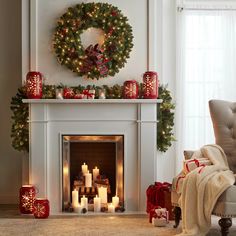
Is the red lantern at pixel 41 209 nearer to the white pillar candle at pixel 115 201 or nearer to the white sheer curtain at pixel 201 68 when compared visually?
the white pillar candle at pixel 115 201

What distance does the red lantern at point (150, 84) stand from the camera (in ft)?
17.8

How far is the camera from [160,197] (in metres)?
5.19

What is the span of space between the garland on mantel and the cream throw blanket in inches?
56.0

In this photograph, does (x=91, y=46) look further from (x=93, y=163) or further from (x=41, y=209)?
(x=41, y=209)

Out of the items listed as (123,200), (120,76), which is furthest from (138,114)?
(123,200)

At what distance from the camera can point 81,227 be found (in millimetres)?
4766

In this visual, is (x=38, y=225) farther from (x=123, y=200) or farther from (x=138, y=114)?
(x=138, y=114)

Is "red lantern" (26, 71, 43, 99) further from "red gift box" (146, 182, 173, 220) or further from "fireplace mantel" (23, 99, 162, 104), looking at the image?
"red gift box" (146, 182, 173, 220)

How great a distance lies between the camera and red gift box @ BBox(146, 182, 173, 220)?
5.15 metres

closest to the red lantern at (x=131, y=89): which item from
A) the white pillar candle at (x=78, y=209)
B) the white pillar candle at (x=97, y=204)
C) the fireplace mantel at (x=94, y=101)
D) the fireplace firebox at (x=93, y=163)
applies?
the fireplace mantel at (x=94, y=101)

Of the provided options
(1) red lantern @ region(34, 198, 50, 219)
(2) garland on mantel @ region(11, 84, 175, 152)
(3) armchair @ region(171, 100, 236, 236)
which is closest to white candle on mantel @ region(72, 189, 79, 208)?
(1) red lantern @ region(34, 198, 50, 219)

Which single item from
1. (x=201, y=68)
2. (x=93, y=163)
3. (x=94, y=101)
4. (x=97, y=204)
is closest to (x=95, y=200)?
(x=97, y=204)

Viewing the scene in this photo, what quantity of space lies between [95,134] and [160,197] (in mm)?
946

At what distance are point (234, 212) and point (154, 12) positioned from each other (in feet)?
8.50
